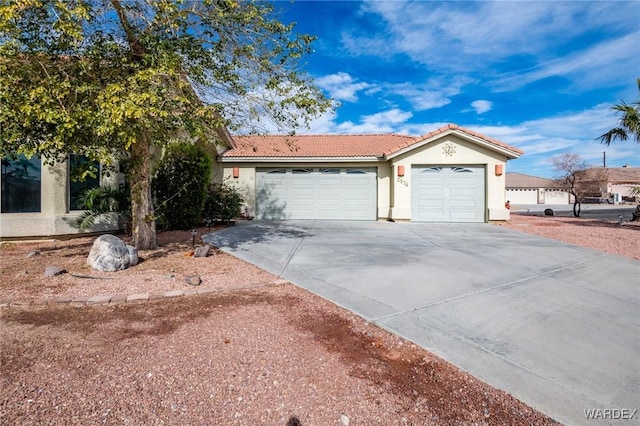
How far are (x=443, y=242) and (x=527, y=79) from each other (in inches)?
432

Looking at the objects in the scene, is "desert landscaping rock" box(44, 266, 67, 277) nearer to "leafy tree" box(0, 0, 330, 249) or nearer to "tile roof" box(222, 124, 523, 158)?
"leafy tree" box(0, 0, 330, 249)

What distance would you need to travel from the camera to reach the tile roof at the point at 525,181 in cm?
4489

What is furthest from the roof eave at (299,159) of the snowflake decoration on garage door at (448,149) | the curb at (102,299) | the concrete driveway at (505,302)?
the curb at (102,299)

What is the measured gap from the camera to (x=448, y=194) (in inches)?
551

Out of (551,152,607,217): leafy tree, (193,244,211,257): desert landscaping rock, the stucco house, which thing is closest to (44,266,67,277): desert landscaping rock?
(193,244,211,257): desert landscaping rock

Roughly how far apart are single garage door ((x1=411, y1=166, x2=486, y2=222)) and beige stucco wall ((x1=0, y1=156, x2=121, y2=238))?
11517 millimetres

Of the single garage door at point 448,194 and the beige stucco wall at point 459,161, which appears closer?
the beige stucco wall at point 459,161

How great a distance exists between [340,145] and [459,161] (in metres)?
5.93

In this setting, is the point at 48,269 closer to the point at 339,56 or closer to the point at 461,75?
the point at 339,56

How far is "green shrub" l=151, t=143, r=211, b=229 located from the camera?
1037cm

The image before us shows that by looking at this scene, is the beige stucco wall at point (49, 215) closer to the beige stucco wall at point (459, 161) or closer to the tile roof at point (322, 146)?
the tile roof at point (322, 146)

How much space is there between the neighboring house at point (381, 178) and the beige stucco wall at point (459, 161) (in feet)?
0.12

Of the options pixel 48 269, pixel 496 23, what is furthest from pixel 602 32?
pixel 48 269

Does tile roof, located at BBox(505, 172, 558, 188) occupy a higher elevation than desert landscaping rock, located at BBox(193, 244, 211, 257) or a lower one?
higher
